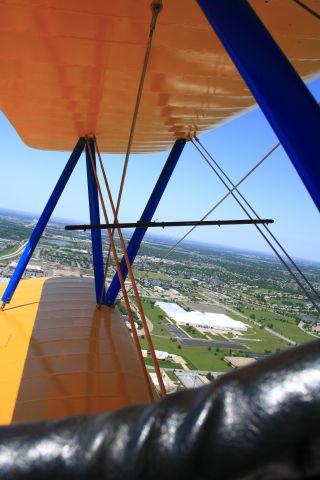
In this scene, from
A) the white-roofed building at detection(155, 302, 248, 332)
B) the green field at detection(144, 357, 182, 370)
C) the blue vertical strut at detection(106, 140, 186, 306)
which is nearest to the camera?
the blue vertical strut at detection(106, 140, 186, 306)

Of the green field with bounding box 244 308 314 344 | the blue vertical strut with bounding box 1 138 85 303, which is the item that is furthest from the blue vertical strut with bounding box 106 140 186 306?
the green field with bounding box 244 308 314 344

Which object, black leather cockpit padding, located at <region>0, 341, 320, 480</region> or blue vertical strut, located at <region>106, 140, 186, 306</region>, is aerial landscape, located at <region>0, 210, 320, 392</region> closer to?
blue vertical strut, located at <region>106, 140, 186, 306</region>

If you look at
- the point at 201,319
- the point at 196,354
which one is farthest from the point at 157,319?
the point at 196,354

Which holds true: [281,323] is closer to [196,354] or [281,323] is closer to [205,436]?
[196,354]

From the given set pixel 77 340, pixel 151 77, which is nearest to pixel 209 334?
pixel 77 340

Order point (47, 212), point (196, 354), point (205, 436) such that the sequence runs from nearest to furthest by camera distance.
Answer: point (205, 436), point (47, 212), point (196, 354)

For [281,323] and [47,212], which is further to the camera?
[281,323]

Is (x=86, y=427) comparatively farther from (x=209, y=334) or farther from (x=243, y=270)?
(x=243, y=270)
